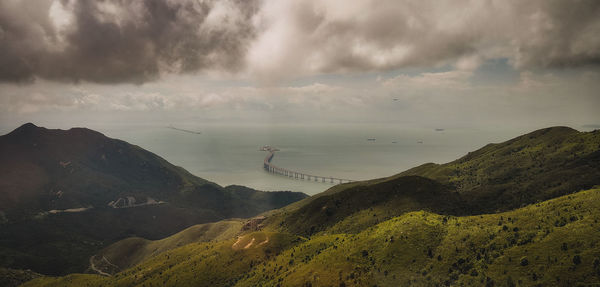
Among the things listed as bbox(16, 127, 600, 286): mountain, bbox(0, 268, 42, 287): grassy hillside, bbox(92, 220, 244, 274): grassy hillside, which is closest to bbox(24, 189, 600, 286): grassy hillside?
bbox(16, 127, 600, 286): mountain

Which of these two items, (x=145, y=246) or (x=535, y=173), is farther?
(x=145, y=246)

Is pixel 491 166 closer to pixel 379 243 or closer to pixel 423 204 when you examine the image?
pixel 423 204

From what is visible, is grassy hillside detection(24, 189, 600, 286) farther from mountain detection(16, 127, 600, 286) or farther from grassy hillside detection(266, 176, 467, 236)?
grassy hillside detection(266, 176, 467, 236)

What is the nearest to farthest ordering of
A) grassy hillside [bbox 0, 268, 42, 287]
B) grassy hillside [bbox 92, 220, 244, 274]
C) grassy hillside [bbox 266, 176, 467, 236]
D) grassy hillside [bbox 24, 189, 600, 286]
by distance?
1. grassy hillside [bbox 24, 189, 600, 286]
2. grassy hillside [bbox 266, 176, 467, 236]
3. grassy hillside [bbox 0, 268, 42, 287]
4. grassy hillside [bbox 92, 220, 244, 274]

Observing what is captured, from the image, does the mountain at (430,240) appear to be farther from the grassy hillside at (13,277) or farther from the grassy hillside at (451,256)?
the grassy hillside at (13,277)

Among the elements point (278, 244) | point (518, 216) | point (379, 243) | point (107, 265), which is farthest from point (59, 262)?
point (518, 216)

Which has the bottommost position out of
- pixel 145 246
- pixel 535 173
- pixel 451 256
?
pixel 145 246

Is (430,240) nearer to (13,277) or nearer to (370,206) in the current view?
(370,206)

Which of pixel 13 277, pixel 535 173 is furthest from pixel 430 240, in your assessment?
pixel 13 277
